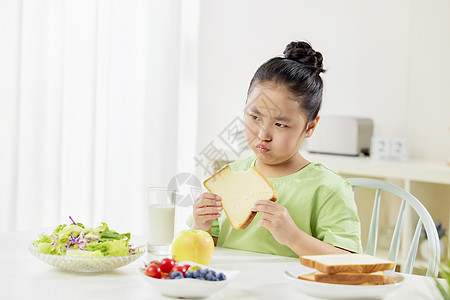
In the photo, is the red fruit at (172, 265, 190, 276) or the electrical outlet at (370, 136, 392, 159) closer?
the red fruit at (172, 265, 190, 276)

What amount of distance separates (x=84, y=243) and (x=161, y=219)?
164 millimetres

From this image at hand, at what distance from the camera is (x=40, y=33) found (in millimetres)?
2629

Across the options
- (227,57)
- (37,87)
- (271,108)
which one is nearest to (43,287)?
(271,108)

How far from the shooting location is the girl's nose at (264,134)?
1.49 metres

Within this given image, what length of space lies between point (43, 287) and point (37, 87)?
175cm

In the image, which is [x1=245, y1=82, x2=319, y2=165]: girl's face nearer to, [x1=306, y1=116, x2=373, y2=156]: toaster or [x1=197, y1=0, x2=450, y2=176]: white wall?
[x1=306, y1=116, x2=373, y2=156]: toaster

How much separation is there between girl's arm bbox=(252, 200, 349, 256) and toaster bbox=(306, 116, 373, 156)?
165 cm

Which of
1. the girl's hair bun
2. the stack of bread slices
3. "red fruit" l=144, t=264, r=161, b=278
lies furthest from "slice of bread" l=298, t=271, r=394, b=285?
the girl's hair bun

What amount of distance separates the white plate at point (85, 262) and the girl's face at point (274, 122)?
0.50 m

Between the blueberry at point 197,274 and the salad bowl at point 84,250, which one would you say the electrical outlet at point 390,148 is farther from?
the blueberry at point 197,274

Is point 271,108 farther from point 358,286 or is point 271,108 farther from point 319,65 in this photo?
point 358,286

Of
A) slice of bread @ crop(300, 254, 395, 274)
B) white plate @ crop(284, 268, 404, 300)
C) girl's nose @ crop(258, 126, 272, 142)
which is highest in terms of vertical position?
girl's nose @ crop(258, 126, 272, 142)

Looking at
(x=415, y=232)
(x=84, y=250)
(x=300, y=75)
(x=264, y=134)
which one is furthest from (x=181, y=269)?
(x=415, y=232)

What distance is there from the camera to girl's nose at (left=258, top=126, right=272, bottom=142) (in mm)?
1488
